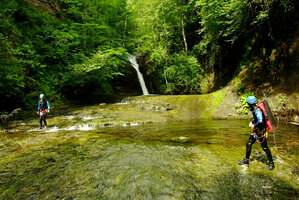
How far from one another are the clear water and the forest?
670 centimetres

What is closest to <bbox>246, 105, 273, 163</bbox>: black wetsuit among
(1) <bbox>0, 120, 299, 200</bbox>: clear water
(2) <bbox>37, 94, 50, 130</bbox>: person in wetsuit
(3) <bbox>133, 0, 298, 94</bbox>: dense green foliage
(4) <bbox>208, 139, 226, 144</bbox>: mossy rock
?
(1) <bbox>0, 120, 299, 200</bbox>: clear water

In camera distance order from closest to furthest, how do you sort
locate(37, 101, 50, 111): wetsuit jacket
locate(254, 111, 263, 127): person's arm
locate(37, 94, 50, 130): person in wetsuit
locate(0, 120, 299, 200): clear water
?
locate(0, 120, 299, 200): clear water < locate(254, 111, 263, 127): person's arm < locate(37, 94, 50, 130): person in wetsuit < locate(37, 101, 50, 111): wetsuit jacket

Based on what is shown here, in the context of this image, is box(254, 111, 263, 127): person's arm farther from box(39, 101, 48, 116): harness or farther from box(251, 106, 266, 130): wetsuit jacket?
box(39, 101, 48, 116): harness

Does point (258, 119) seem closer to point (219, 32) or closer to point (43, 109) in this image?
point (43, 109)

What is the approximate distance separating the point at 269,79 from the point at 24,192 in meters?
12.1

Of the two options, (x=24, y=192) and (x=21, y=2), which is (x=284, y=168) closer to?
(x=24, y=192)

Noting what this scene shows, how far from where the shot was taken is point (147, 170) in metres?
3.43

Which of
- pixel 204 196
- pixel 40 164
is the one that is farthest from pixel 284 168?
pixel 40 164

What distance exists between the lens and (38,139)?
231 inches

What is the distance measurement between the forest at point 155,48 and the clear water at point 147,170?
22.0 feet

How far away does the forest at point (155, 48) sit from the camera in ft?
29.9

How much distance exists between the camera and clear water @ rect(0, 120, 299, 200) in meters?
2.69

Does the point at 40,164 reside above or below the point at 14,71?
below

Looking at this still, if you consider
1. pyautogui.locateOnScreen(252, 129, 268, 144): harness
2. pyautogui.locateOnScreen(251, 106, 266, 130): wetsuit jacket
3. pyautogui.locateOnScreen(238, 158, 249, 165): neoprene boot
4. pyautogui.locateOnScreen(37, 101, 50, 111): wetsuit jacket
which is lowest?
pyautogui.locateOnScreen(238, 158, 249, 165): neoprene boot
